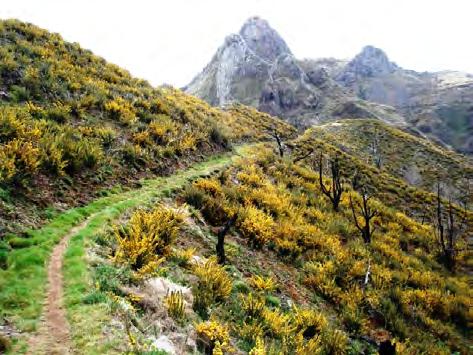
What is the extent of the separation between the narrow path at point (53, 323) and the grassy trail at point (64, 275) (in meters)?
0.09

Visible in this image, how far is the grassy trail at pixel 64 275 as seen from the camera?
21.0 feet

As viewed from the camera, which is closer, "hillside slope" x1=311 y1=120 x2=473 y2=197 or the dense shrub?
the dense shrub

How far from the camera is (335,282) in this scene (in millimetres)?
14602

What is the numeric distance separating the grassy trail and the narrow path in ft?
0.29

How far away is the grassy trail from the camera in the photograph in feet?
21.0

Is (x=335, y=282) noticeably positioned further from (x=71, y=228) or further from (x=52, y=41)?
(x=52, y=41)

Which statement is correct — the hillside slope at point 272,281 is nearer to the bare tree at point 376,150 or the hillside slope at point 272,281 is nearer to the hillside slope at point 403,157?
the hillside slope at point 403,157

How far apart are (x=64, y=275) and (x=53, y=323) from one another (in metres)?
1.53

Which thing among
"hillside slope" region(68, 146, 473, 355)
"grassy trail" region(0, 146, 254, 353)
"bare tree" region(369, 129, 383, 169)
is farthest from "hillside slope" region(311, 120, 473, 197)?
"grassy trail" region(0, 146, 254, 353)

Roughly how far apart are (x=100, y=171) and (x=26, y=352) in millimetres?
9228

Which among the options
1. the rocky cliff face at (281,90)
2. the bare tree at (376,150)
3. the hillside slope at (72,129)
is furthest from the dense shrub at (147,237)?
the rocky cliff face at (281,90)

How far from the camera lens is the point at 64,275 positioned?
7910mm

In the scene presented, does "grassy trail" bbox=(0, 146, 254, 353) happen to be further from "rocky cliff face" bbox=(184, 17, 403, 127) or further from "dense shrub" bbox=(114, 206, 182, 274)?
"rocky cliff face" bbox=(184, 17, 403, 127)

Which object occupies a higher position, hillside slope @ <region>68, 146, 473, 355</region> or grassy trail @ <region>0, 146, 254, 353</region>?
grassy trail @ <region>0, 146, 254, 353</region>
